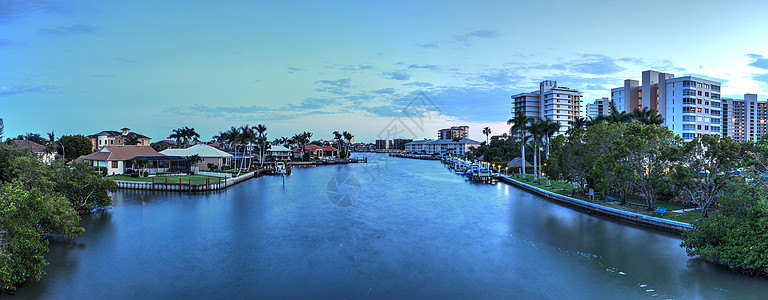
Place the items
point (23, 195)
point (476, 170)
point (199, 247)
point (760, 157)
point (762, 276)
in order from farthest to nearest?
point (476, 170) < point (199, 247) < point (760, 157) < point (762, 276) < point (23, 195)

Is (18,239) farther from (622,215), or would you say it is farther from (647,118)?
(647,118)

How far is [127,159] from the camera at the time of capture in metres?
50.7

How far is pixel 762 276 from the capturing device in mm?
15641

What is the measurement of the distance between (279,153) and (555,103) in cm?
7641

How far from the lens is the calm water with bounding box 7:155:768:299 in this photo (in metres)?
15.4

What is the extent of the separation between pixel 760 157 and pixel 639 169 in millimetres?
8636

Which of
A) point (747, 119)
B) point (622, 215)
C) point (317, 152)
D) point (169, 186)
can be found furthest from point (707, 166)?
point (747, 119)

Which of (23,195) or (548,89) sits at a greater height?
(548,89)

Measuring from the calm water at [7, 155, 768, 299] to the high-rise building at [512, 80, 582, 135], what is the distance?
79233mm

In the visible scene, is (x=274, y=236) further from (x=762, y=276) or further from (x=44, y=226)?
(x=762, y=276)

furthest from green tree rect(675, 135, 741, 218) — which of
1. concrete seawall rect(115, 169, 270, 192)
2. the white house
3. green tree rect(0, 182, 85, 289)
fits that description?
the white house

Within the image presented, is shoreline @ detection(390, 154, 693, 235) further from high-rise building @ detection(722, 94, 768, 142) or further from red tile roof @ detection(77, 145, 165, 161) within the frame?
high-rise building @ detection(722, 94, 768, 142)

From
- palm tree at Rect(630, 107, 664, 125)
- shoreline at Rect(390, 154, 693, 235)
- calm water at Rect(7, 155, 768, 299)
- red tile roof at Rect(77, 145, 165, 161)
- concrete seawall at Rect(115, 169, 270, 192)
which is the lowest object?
calm water at Rect(7, 155, 768, 299)

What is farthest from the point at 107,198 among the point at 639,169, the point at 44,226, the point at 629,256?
the point at 639,169
